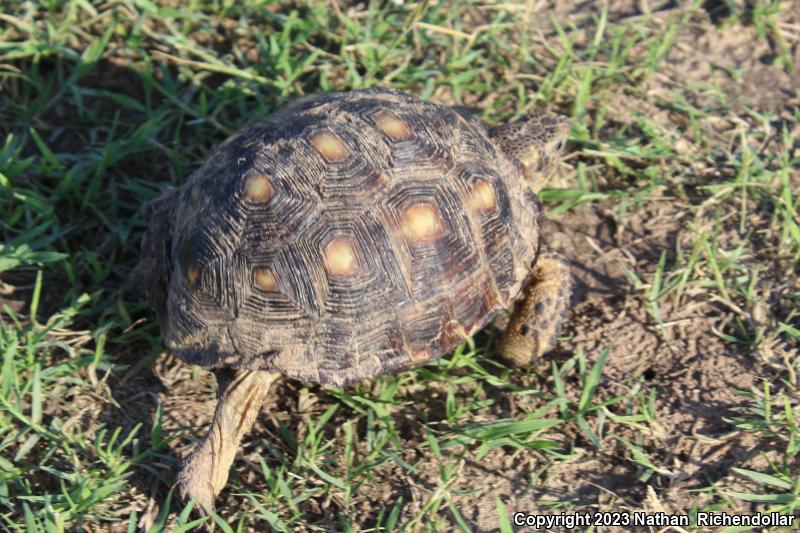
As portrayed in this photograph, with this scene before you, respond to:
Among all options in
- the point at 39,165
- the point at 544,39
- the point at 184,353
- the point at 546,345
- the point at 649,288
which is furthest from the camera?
the point at 544,39

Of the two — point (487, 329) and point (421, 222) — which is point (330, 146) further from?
point (487, 329)

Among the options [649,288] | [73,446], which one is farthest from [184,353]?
[649,288]

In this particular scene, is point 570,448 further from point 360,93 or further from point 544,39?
point 544,39

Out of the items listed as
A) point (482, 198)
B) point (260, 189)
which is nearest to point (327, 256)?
point (260, 189)

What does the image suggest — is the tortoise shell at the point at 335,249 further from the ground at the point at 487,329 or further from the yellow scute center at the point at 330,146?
the ground at the point at 487,329

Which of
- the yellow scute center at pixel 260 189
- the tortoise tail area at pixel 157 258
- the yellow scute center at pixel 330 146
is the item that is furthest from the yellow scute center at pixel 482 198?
the tortoise tail area at pixel 157 258

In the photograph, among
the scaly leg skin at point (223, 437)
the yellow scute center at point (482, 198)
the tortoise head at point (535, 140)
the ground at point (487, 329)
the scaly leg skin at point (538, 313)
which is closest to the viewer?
the scaly leg skin at point (223, 437)

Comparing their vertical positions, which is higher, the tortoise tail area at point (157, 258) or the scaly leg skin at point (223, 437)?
the tortoise tail area at point (157, 258)

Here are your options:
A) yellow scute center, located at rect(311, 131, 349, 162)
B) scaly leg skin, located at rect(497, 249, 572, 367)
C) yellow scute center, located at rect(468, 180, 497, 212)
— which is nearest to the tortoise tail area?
yellow scute center, located at rect(311, 131, 349, 162)
